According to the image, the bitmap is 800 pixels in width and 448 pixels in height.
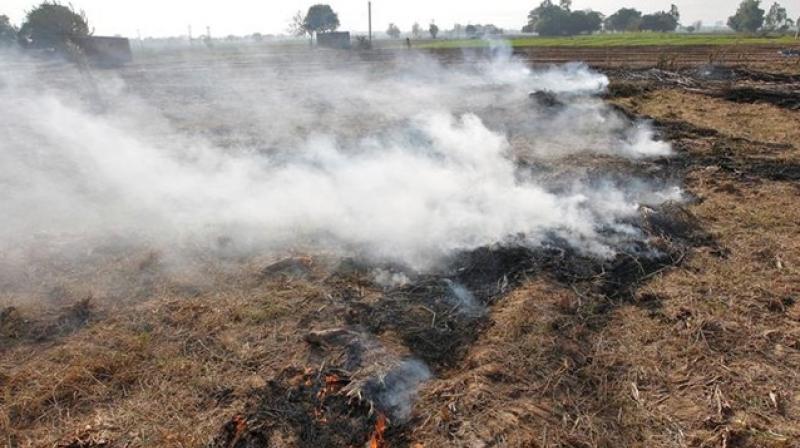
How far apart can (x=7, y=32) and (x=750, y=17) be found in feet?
307

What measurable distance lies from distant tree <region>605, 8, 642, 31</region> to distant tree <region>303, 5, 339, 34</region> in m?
47.8

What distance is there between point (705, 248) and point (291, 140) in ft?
28.6

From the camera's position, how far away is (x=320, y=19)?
71688 mm

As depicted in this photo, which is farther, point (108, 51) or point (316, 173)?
point (108, 51)

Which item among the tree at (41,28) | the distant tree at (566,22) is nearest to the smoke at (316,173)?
the tree at (41,28)

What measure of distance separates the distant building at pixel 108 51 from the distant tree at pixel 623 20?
7449 cm

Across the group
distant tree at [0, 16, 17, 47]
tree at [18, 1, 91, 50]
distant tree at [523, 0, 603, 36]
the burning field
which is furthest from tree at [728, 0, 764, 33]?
distant tree at [0, 16, 17, 47]

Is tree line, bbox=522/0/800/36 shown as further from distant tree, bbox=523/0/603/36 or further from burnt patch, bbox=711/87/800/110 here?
burnt patch, bbox=711/87/800/110

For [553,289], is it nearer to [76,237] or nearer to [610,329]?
[610,329]

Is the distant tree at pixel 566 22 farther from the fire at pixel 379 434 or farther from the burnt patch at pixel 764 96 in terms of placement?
the fire at pixel 379 434

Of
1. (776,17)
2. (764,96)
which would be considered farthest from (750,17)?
(764,96)

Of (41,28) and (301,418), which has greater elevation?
(41,28)

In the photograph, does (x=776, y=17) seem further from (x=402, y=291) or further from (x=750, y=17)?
(x=402, y=291)

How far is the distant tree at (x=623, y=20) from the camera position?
77688 mm
